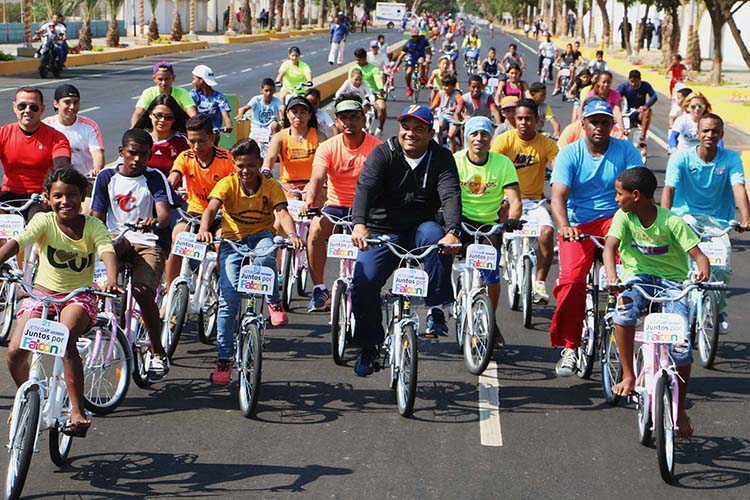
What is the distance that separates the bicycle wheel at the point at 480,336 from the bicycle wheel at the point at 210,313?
1.95 metres

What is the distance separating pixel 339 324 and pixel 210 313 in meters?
1.19

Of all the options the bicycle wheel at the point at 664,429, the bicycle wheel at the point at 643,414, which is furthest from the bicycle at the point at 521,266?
the bicycle wheel at the point at 664,429

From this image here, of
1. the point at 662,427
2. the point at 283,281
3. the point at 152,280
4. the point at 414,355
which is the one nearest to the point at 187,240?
the point at 152,280

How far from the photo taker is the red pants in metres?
8.50

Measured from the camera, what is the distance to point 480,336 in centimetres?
862

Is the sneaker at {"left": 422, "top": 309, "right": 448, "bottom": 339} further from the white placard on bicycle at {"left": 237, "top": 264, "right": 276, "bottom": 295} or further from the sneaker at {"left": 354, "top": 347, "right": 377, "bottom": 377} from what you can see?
the white placard on bicycle at {"left": 237, "top": 264, "right": 276, "bottom": 295}

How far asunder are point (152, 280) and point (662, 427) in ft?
11.3

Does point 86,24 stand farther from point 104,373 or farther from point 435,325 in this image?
point 104,373

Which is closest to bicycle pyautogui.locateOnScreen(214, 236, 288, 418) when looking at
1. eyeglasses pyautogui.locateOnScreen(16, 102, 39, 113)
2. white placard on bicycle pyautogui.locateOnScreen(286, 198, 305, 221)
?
white placard on bicycle pyautogui.locateOnScreen(286, 198, 305, 221)

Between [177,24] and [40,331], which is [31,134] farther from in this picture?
[177,24]

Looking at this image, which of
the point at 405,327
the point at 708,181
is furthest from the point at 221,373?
the point at 708,181

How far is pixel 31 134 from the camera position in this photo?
9.87 metres

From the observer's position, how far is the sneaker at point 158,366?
8047 mm

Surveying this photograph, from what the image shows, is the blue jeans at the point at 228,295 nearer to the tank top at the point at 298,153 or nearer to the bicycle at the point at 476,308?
the bicycle at the point at 476,308
